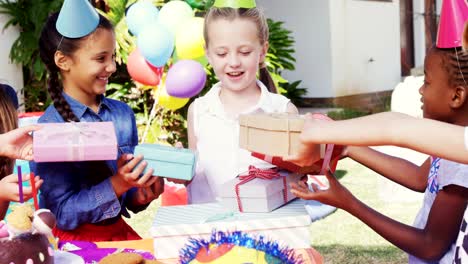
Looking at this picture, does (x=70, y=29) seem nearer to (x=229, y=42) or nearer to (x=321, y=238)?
(x=229, y=42)

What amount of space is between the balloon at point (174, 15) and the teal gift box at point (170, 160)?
12.3 feet

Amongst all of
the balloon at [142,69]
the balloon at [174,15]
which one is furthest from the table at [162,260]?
the balloon at [142,69]

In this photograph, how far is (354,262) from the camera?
13.1 feet

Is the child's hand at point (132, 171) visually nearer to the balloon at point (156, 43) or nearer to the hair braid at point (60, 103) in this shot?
the hair braid at point (60, 103)

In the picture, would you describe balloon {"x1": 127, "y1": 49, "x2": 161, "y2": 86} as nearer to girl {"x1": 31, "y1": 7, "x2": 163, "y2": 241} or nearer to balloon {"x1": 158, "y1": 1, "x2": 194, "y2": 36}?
balloon {"x1": 158, "y1": 1, "x2": 194, "y2": 36}

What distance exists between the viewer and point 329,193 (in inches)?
72.6

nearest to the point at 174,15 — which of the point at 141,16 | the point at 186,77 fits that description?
the point at 141,16

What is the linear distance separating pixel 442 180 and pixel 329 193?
1.08 ft

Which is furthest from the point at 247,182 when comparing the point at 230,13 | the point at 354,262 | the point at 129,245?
the point at 354,262

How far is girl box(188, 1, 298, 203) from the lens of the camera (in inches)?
92.0

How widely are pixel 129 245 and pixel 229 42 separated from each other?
86 cm

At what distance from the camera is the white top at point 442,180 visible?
1.79m

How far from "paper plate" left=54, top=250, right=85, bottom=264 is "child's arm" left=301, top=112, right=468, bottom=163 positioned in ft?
2.47

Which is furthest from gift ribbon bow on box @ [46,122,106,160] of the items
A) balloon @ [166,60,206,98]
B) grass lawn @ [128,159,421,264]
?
balloon @ [166,60,206,98]
